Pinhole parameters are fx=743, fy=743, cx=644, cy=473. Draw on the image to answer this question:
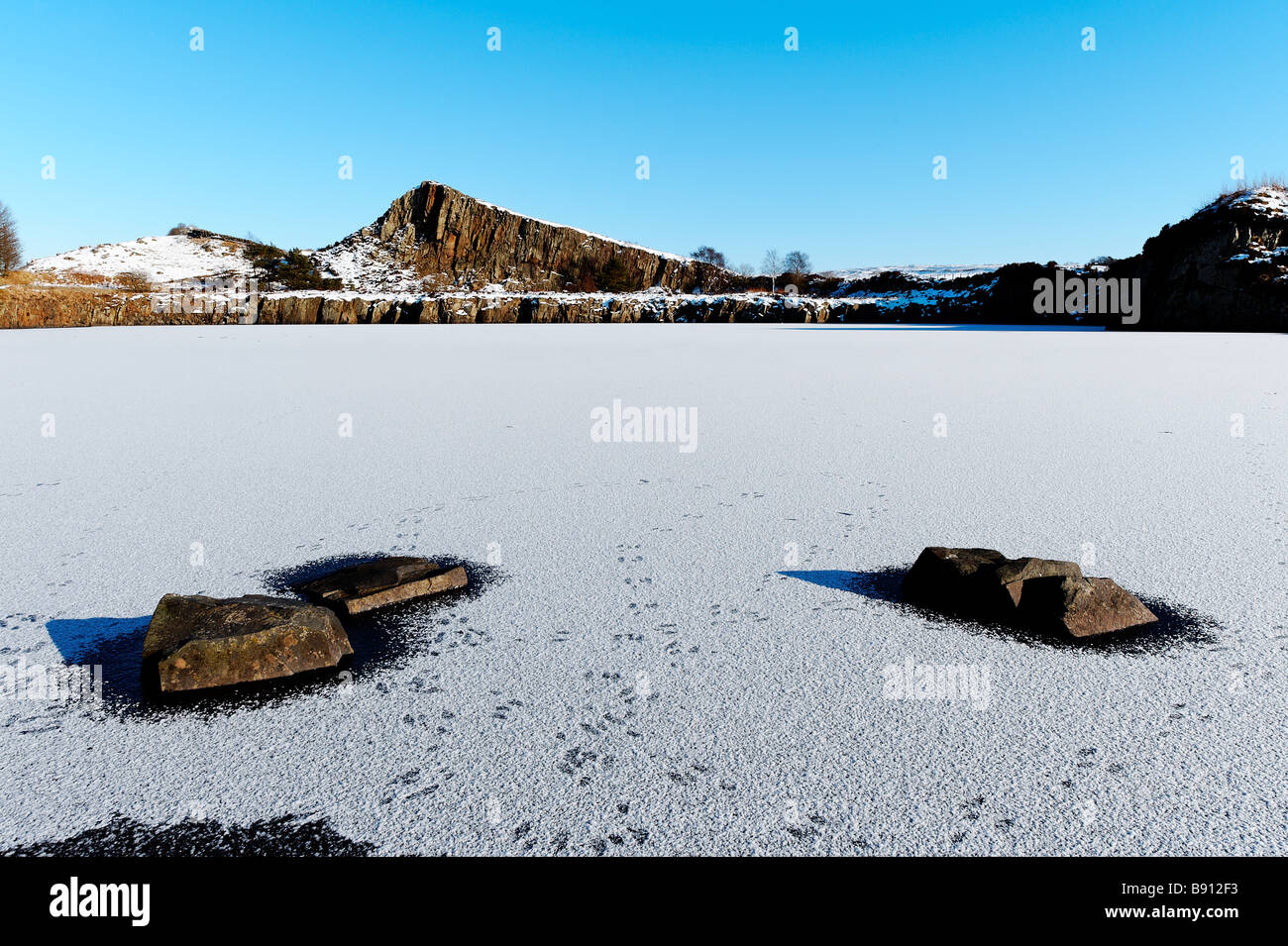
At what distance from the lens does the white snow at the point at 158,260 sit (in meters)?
46.2

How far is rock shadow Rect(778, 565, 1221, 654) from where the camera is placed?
2668mm

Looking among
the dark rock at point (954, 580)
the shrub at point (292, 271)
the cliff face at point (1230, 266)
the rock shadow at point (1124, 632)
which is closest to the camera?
the rock shadow at point (1124, 632)

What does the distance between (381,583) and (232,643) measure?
74cm

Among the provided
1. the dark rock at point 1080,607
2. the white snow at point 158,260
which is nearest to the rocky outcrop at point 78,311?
the white snow at point 158,260

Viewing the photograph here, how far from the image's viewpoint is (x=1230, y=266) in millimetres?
21469

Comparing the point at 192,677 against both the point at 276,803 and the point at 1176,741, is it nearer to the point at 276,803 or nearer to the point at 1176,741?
the point at 276,803

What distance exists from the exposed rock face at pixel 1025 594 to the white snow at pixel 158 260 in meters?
51.3

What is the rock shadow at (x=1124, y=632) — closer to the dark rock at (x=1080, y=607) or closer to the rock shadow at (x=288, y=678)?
the dark rock at (x=1080, y=607)

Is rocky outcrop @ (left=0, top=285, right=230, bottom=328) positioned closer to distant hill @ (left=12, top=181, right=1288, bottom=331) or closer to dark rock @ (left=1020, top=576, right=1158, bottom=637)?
distant hill @ (left=12, top=181, right=1288, bottom=331)

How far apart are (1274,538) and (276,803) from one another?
14.7ft

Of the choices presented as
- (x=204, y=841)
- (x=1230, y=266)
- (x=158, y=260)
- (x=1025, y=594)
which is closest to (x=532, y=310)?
(x=1230, y=266)

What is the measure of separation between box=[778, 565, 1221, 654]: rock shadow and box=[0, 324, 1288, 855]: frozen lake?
0.03 m
